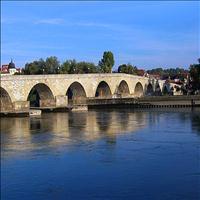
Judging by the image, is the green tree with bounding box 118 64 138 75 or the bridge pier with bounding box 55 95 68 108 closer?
the bridge pier with bounding box 55 95 68 108

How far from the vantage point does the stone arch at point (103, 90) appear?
145ft

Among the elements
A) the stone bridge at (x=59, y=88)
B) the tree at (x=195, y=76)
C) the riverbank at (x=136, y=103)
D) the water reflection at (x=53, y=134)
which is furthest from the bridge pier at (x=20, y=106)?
the tree at (x=195, y=76)

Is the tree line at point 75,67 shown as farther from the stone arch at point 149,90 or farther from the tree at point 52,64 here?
the stone arch at point 149,90

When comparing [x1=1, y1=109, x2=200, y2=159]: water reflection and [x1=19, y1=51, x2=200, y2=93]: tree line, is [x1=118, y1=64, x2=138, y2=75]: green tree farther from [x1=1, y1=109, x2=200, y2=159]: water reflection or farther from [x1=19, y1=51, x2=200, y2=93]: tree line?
[x1=1, y1=109, x2=200, y2=159]: water reflection

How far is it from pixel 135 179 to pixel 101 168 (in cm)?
141

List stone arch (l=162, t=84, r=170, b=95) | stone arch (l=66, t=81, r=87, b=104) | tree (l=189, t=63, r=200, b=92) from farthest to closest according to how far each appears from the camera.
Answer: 1. stone arch (l=162, t=84, r=170, b=95)
2. tree (l=189, t=63, r=200, b=92)
3. stone arch (l=66, t=81, r=87, b=104)

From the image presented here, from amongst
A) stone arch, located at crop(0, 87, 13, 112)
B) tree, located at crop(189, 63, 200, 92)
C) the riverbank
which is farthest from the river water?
tree, located at crop(189, 63, 200, 92)

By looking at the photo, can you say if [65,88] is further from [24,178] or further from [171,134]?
[24,178]

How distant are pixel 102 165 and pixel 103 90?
33.1 metres

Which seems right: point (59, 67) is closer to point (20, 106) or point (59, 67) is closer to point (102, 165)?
point (20, 106)

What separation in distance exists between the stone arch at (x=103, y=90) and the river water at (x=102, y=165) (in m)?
24.7

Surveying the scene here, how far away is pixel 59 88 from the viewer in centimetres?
3562

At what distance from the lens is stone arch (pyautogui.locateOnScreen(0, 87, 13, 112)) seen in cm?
3042

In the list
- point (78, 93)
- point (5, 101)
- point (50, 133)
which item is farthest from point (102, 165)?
Answer: point (78, 93)
